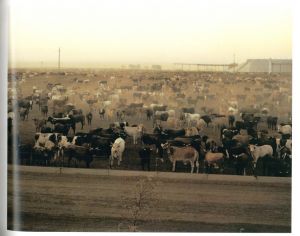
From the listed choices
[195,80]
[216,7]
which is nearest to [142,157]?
[195,80]

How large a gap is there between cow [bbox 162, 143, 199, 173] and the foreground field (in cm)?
8

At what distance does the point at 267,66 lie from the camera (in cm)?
289

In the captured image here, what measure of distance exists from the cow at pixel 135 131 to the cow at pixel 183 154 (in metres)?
0.15

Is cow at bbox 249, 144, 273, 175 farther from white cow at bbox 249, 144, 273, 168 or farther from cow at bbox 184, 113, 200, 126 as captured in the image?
cow at bbox 184, 113, 200, 126

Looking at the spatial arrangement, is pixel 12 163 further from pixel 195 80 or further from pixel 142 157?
pixel 195 80

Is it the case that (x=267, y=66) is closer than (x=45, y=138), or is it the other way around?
(x=267, y=66)

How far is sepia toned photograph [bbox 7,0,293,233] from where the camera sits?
9.59ft

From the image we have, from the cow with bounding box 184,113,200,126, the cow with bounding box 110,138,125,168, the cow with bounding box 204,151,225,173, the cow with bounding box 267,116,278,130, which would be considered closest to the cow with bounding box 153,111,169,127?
the cow with bounding box 184,113,200,126

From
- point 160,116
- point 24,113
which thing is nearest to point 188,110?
point 160,116

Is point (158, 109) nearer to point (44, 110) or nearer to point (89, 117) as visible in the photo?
point (89, 117)

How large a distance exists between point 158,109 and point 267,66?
26.1 inches

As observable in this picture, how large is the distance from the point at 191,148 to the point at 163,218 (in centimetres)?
43

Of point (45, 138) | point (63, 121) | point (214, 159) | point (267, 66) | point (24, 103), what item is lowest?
point (214, 159)

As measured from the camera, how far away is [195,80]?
2924mm
